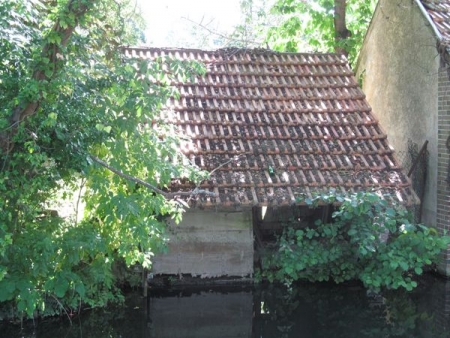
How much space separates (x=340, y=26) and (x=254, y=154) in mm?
6644

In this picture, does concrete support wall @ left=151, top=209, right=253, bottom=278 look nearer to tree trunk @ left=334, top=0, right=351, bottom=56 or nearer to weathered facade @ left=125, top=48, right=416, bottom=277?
weathered facade @ left=125, top=48, right=416, bottom=277

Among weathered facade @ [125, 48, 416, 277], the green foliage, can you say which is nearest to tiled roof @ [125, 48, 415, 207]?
weathered facade @ [125, 48, 416, 277]

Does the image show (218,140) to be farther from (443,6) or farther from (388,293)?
(443,6)

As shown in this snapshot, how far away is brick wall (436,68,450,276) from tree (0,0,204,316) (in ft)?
15.6

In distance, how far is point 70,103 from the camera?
251 inches

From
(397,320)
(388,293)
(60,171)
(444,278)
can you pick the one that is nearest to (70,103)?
(60,171)

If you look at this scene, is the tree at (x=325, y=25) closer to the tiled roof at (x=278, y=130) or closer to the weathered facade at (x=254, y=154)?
the tiled roof at (x=278, y=130)

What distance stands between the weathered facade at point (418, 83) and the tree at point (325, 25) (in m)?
1.61

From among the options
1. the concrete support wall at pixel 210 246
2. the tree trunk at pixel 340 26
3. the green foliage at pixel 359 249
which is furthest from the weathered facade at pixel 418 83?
the concrete support wall at pixel 210 246

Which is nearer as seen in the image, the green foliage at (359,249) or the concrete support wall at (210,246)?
the green foliage at (359,249)

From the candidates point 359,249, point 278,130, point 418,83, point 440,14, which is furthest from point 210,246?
point 440,14

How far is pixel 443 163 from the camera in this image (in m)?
9.73

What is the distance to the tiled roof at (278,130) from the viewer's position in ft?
28.6

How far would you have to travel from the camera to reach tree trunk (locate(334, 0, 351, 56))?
45.5ft
